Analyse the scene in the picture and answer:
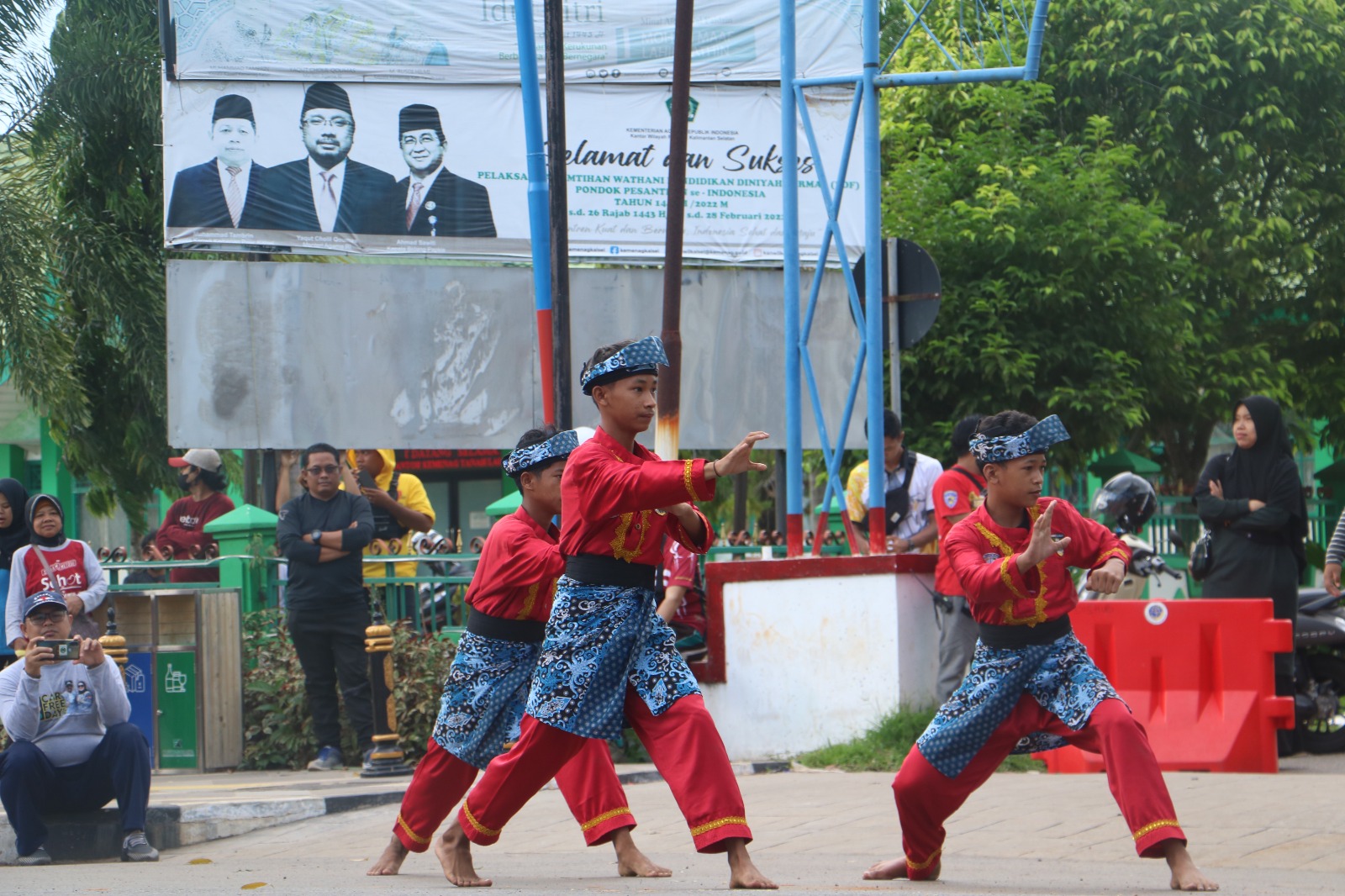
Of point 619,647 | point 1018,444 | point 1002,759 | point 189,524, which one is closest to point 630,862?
point 619,647

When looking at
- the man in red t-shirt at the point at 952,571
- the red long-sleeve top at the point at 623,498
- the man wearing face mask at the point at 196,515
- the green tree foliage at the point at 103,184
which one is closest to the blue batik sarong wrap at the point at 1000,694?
the red long-sleeve top at the point at 623,498

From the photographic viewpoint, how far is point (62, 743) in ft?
26.0

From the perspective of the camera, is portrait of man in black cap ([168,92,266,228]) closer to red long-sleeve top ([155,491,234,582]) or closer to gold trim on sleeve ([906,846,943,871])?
red long-sleeve top ([155,491,234,582])

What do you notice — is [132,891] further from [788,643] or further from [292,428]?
[292,428]

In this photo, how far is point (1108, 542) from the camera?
19.1ft

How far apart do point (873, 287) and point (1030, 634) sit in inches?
183

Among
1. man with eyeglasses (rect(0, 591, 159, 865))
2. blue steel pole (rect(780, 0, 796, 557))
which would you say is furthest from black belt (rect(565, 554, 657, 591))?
blue steel pole (rect(780, 0, 796, 557))

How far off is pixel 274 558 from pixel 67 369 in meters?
5.67

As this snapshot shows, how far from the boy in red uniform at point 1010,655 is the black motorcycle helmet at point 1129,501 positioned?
14.5ft

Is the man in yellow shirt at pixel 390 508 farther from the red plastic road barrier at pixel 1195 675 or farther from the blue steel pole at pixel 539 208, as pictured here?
the red plastic road barrier at pixel 1195 675

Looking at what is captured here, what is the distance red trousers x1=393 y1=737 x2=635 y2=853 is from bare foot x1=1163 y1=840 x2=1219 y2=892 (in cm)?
189

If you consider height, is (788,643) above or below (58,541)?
below

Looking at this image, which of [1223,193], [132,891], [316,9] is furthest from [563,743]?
[1223,193]

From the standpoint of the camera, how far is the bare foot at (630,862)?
249 inches
